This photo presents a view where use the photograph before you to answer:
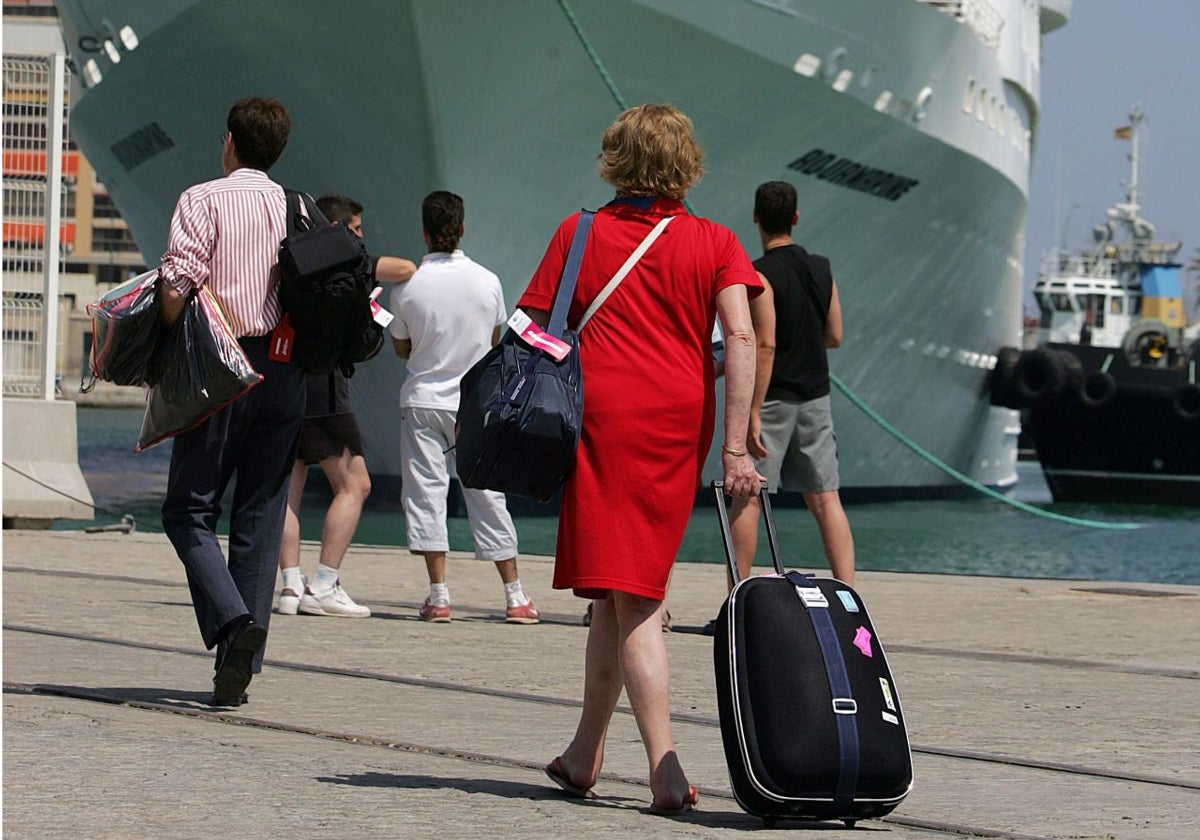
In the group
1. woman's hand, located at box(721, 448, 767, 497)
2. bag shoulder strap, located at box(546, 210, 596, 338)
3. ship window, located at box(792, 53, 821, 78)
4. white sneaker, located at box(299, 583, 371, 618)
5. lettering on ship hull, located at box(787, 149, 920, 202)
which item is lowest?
white sneaker, located at box(299, 583, 371, 618)

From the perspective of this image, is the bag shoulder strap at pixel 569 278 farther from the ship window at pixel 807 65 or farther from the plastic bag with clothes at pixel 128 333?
the ship window at pixel 807 65

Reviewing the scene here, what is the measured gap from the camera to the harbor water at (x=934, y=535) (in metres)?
18.5

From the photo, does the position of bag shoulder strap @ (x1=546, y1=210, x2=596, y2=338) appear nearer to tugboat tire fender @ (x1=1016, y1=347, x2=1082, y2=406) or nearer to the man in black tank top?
the man in black tank top

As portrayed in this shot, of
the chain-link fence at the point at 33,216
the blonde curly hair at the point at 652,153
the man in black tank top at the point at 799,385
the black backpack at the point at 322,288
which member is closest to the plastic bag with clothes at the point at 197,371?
the black backpack at the point at 322,288

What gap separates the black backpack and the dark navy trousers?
0.11m

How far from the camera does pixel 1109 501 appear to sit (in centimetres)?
3738

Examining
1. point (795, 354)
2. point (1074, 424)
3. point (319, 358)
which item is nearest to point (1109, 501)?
point (1074, 424)

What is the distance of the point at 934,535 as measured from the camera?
2366 centimetres

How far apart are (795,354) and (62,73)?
793cm

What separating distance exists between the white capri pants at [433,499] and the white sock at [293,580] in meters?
0.49

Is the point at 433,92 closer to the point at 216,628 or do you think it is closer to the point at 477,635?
the point at 477,635

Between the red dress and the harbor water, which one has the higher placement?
the red dress

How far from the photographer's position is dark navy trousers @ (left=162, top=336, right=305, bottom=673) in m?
5.09

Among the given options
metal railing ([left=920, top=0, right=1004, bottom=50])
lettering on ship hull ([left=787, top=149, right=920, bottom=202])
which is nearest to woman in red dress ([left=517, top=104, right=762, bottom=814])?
lettering on ship hull ([left=787, top=149, right=920, bottom=202])
